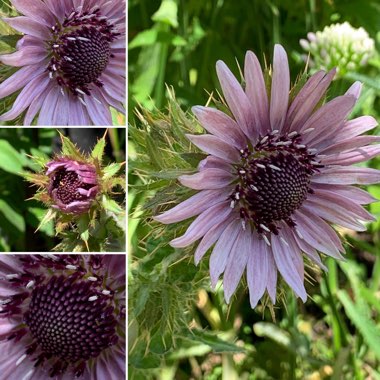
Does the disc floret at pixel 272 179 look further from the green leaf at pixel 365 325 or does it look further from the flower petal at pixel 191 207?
the green leaf at pixel 365 325

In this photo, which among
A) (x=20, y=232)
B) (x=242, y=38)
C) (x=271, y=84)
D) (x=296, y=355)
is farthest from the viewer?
(x=242, y=38)

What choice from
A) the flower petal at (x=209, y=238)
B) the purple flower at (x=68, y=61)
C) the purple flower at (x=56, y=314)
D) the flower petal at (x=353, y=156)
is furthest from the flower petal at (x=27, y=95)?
the flower petal at (x=353, y=156)

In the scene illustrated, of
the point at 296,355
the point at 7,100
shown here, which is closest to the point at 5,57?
the point at 7,100

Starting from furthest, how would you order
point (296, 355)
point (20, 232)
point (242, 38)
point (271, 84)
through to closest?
point (242, 38), point (296, 355), point (20, 232), point (271, 84)

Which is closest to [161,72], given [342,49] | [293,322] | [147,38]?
[147,38]

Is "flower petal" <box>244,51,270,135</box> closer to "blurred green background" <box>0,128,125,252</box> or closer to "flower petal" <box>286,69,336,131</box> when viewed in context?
"flower petal" <box>286,69,336,131</box>

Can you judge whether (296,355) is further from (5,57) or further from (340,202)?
(5,57)
